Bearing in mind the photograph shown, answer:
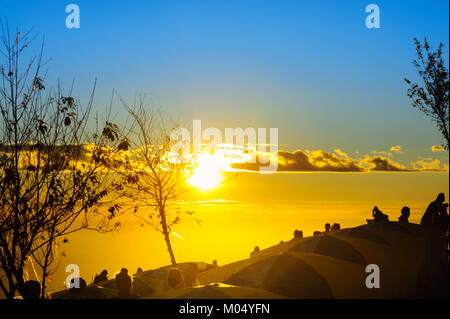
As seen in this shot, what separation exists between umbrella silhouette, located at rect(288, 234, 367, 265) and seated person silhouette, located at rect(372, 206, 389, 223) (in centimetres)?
272

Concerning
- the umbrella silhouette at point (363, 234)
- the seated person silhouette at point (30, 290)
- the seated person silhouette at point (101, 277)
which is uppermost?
the umbrella silhouette at point (363, 234)

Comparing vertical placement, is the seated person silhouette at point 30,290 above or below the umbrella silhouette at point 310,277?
above

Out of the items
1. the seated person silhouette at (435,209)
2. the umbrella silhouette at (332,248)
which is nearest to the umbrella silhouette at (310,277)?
the umbrella silhouette at (332,248)

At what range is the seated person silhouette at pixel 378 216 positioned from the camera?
22438 millimetres

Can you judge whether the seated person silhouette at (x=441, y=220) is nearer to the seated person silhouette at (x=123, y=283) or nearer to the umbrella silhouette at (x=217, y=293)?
the umbrella silhouette at (x=217, y=293)

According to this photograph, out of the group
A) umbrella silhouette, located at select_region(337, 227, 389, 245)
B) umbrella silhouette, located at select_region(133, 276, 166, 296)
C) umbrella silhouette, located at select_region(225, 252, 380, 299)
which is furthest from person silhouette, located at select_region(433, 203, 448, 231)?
umbrella silhouette, located at select_region(133, 276, 166, 296)

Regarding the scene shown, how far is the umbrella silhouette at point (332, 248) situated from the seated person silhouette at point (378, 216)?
2717mm

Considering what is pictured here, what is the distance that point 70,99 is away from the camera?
13359mm

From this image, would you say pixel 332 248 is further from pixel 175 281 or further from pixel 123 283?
pixel 123 283

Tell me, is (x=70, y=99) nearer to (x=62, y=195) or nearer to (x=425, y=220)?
(x=62, y=195)

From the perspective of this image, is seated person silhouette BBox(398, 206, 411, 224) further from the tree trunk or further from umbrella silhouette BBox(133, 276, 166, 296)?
the tree trunk

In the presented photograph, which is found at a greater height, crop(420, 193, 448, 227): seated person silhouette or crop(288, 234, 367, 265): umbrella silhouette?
crop(420, 193, 448, 227): seated person silhouette

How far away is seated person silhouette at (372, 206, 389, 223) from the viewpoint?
22.4 meters
